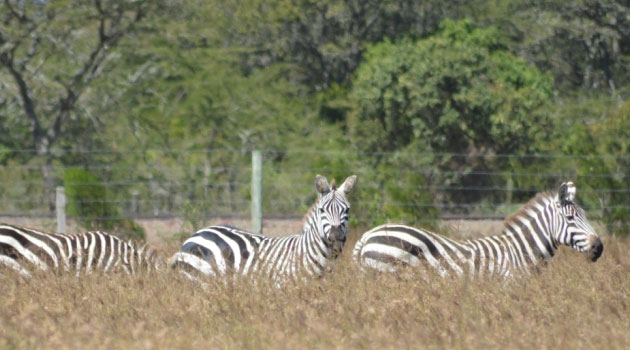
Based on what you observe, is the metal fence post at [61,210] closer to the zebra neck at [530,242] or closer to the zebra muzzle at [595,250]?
the zebra neck at [530,242]

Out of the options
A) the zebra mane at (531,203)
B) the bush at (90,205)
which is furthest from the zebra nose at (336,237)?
the bush at (90,205)

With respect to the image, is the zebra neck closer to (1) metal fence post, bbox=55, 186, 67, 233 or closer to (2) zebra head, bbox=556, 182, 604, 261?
(2) zebra head, bbox=556, 182, 604, 261

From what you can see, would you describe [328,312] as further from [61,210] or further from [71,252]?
[61,210]

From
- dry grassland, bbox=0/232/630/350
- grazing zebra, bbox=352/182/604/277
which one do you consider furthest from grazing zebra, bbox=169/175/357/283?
dry grassland, bbox=0/232/630/350

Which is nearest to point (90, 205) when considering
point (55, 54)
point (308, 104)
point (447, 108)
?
point (55, 54)

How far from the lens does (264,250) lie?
7.80 meters

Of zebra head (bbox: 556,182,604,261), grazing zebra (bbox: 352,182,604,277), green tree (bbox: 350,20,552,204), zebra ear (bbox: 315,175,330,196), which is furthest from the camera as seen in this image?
green tree (bbox: 350,20,552,204)

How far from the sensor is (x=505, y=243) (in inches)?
317

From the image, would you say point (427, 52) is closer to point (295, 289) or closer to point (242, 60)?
point (242, 60)

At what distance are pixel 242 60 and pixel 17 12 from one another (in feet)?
47.9

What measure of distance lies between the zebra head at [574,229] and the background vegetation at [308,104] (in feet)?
13.8

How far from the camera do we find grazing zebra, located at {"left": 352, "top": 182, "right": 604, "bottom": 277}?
24.7 ft

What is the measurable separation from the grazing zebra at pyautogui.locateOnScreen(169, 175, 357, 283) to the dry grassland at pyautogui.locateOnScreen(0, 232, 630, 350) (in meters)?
0.45

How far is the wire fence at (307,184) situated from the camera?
1232 cm
